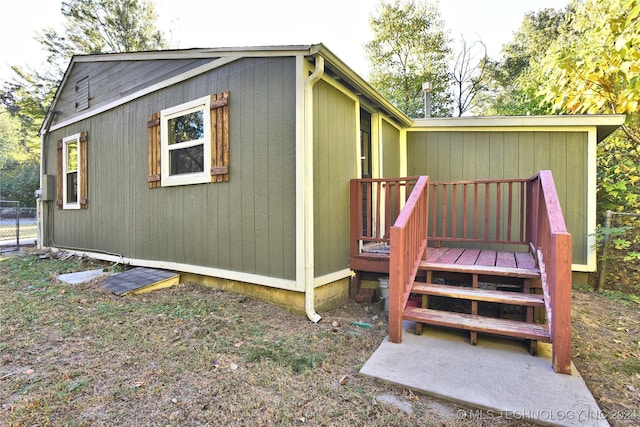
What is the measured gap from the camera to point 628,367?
2.29 meters

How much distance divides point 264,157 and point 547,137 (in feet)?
13.8

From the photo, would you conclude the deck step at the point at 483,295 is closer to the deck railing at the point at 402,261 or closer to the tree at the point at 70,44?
the deck railing at the point at 402,261

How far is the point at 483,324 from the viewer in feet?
8.04

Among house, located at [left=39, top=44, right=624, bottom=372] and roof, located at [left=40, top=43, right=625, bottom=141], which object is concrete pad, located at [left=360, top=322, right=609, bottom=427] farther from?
roof, located at [left=40, top=43, right=625, bottom=141]

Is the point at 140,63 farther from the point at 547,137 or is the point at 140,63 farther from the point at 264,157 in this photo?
the point at 547,137

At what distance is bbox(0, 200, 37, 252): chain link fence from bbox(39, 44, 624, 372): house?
3.04 metres

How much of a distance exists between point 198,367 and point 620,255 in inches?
226

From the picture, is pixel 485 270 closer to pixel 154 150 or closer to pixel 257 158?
pixel 257 158

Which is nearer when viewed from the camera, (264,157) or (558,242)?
(558,242)

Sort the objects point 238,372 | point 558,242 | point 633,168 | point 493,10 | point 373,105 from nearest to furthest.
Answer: point 558,242
point 238,372
point 373,105
point 633,168
point 493,10

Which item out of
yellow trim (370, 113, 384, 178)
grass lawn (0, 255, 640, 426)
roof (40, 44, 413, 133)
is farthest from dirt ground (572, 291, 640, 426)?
roof (40, 44, 413, 133)

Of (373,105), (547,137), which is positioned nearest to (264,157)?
(373,105)

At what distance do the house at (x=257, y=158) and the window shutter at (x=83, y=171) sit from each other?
0.03 meters

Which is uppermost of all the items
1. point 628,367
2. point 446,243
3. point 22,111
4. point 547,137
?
point 22,111
